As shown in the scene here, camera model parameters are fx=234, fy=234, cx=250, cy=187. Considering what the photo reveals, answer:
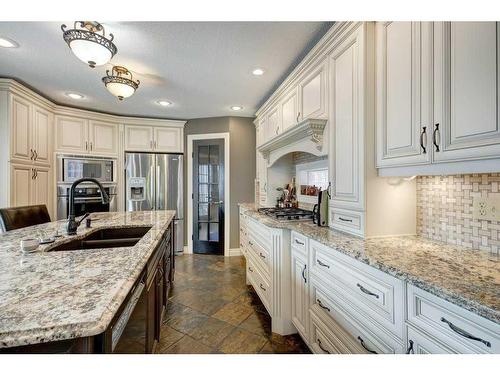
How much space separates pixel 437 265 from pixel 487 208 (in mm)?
450

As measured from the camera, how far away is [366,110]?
1485 millimetres

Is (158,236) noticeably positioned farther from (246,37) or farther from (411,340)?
(246,37)

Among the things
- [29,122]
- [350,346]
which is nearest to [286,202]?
[350,346]

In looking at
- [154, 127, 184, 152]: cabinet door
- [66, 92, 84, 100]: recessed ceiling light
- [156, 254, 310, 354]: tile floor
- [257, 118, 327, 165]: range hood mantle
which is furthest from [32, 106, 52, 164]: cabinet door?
[257, 118, 327, 165]: range hood mantle

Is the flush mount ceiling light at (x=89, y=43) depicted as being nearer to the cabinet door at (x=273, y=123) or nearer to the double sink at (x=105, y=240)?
the double sink at (x=105, y=240)

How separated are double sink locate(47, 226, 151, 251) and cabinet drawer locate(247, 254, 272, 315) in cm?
118

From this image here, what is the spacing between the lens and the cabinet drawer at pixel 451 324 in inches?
26.6

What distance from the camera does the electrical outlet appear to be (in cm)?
110

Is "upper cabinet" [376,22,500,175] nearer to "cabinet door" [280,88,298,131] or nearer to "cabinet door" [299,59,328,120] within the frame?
"cabinet door" [299,59,328,120]

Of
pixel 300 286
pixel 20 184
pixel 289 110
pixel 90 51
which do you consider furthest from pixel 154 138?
pixel 300 286

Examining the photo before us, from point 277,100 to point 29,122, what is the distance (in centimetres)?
324

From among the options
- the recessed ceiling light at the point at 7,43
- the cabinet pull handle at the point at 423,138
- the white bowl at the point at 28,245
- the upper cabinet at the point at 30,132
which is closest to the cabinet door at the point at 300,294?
the cabinet pull handle at the point at 423,138

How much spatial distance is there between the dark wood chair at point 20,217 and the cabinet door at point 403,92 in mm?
3091
